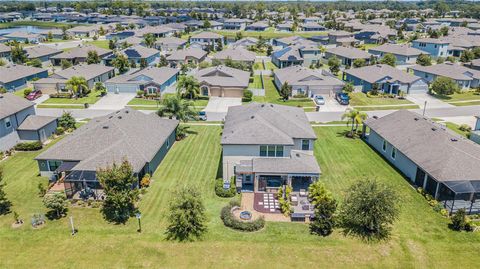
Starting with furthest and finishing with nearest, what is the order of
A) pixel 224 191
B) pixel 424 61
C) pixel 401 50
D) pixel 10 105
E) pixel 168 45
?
→ pixel 168 45
pixel 401 50
pixel 424 61
pixel 10 105
pixel 224 191

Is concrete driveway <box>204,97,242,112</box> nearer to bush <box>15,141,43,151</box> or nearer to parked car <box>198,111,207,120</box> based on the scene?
parked car <box>198,111,207,120</box>

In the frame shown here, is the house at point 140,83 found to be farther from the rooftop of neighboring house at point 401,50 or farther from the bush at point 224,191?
the rooftop of neighboring house at point 401,50

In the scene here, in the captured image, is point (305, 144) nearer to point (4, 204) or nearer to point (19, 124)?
point (4, 204)

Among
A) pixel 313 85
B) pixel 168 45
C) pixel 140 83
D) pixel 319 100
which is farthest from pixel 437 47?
pixel 140 83

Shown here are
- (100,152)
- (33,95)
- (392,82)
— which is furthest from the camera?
(392,82)

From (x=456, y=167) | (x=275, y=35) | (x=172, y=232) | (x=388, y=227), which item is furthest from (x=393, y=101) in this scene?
(x=275, y=35)

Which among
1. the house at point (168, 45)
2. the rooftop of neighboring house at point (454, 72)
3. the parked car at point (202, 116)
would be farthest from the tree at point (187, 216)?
the house at point (168, 45)

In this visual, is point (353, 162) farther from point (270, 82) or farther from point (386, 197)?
point (270, 82)
